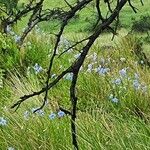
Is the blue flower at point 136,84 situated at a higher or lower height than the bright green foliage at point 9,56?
lower

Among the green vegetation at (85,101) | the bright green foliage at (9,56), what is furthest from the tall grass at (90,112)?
the bright green foliage at (9,56)

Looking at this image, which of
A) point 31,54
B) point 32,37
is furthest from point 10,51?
point 32,37

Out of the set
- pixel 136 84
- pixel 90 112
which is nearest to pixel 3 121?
pixel 90 112

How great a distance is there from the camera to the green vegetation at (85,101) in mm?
4430

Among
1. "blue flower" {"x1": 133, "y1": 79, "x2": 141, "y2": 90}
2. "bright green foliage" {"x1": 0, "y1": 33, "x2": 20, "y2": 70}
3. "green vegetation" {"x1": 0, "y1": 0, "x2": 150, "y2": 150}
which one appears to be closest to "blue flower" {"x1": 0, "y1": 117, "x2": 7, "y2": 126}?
"green vegetation" {"x1": 0, "y1": 0, "x2": 150, "y2": 150}

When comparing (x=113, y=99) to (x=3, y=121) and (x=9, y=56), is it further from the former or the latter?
(x=9, y=56)

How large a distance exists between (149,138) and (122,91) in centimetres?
240

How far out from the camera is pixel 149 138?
407 centimetres

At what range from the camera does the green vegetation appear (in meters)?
4.43

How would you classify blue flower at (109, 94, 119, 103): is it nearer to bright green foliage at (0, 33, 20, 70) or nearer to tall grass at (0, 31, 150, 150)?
tall grass at (0, 31, 150, 150)

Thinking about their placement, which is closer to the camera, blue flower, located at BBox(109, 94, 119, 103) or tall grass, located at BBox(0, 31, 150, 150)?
tall grass, located at BBox(0, 31, 150, 150)

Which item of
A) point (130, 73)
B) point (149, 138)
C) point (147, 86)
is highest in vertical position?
point (130, 73)

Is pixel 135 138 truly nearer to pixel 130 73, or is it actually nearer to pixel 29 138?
pixel 29 138

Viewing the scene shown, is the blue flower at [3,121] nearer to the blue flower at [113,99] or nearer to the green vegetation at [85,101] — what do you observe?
the green vegetation at [85,101]
